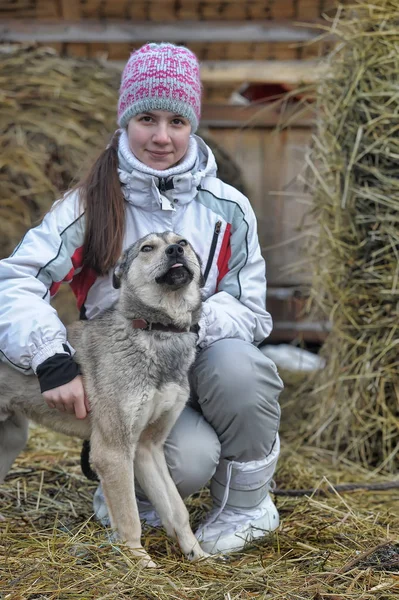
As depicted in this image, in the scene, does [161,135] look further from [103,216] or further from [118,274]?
[118,274]

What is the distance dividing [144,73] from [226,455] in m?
1.54

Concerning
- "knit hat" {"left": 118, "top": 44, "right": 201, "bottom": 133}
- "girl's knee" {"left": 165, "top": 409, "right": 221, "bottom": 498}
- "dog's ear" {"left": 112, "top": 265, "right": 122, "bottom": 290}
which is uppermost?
"knit hat" {"left": 118, "top": 44, "right": 201, "bottom": 133}

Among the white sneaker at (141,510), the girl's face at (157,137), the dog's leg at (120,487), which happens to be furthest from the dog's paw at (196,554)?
the girl's face at (157,137)

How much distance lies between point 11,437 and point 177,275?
1.03 m

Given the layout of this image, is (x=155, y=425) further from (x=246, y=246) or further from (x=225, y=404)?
(x=246, y=246)

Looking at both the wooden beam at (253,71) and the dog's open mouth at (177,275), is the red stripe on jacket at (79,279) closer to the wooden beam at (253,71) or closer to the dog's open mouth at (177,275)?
the dog's open mouth at (177,275)

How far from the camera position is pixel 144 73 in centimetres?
317

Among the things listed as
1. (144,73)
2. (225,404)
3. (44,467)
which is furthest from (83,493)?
(144,73)

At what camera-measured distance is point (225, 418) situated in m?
3.14

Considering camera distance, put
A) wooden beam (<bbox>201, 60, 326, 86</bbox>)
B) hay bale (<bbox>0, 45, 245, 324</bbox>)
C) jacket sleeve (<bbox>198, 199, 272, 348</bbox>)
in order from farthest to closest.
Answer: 1. wooden beam (<bbox>201, 60, 326, 86</bbox>)
2. hay bale (<bbox>0, 45, 245, 324</bbox>)
3. jacket sleeve (<bbox>198, 199, 272, 348</bbox>)

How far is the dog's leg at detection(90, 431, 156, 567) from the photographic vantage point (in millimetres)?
2861

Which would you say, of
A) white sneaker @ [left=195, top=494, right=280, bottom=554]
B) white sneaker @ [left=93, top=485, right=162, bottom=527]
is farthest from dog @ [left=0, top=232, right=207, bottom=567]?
white sneaker @ [left=93, top=485, right=162, bottom=527]

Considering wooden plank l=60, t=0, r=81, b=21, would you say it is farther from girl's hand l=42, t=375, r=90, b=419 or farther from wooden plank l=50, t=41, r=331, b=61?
girl's hand l=42, t=375, r=90, b=419

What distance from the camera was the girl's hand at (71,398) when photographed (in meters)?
2.88
